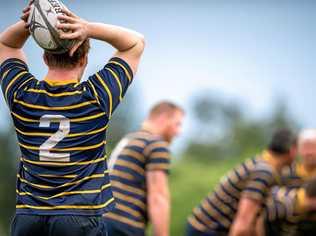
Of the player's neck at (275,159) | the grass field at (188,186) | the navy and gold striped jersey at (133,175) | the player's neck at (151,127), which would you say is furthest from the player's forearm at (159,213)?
the grass field at (188,186)

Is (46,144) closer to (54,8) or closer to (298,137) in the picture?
(54,8)

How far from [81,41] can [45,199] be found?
2.71 feet

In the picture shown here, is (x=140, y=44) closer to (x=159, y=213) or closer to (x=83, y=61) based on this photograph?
(x=83, y=61)

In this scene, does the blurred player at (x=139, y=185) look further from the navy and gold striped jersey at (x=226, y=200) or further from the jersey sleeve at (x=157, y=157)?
the navy and gold striped jersey at (x=226, y=200)

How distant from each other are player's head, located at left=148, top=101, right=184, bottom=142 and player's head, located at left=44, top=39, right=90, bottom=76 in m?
3.66

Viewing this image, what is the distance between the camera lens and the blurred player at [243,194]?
829 centimetres

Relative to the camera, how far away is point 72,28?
4.46 meters

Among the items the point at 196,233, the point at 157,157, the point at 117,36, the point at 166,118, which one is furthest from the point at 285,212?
the point at 117,36

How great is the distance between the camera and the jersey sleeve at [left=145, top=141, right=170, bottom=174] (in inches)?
297

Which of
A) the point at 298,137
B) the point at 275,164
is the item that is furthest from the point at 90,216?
the point at 298,137

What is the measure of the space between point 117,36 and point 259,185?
153 inches

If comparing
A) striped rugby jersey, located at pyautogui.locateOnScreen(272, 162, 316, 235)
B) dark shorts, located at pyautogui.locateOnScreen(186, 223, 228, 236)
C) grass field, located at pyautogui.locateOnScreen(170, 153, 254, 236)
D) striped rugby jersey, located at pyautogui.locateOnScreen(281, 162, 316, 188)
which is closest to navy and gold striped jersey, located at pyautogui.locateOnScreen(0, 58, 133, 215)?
dark shorts, located at pyautogui.locateOnScreen(186, 223, 228, 236)

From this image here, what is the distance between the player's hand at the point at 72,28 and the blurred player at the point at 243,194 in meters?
4.07

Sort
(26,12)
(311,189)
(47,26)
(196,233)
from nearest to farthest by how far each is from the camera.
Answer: (47,26)
(26,12)
(311,189)
(196,233)
